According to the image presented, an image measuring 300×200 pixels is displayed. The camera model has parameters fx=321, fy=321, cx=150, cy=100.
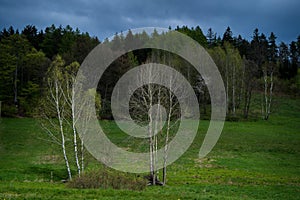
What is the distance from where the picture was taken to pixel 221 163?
107 feet

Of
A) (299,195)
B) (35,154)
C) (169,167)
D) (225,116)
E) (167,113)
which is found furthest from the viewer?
(225,116)

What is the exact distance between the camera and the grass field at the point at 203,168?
55.6 ft

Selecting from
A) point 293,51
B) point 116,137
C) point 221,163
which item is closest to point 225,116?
point 116,137

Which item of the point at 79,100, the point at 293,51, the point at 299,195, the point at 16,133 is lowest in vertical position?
the point at 299,195

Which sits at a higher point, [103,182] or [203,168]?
[103,182]

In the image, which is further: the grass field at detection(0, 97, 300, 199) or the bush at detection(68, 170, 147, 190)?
the bush at detection(68, 170, 147, 190)

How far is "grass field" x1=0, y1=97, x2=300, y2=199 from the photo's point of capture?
16938mm

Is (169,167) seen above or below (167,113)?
Result: below

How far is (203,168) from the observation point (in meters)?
30.6

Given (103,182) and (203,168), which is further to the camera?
(203,168)

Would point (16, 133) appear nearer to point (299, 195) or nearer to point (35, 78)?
point (35, 78)

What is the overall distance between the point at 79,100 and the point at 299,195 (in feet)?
58.1

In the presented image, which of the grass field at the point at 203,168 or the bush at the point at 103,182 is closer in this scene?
the grass field at the point at 203,168

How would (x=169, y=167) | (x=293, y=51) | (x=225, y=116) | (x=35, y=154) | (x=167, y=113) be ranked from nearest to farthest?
(x=167, y=113)
(x=169, y=167)
(x=35, y=154)
(x=225, y=116)
(x=293, y=51)
